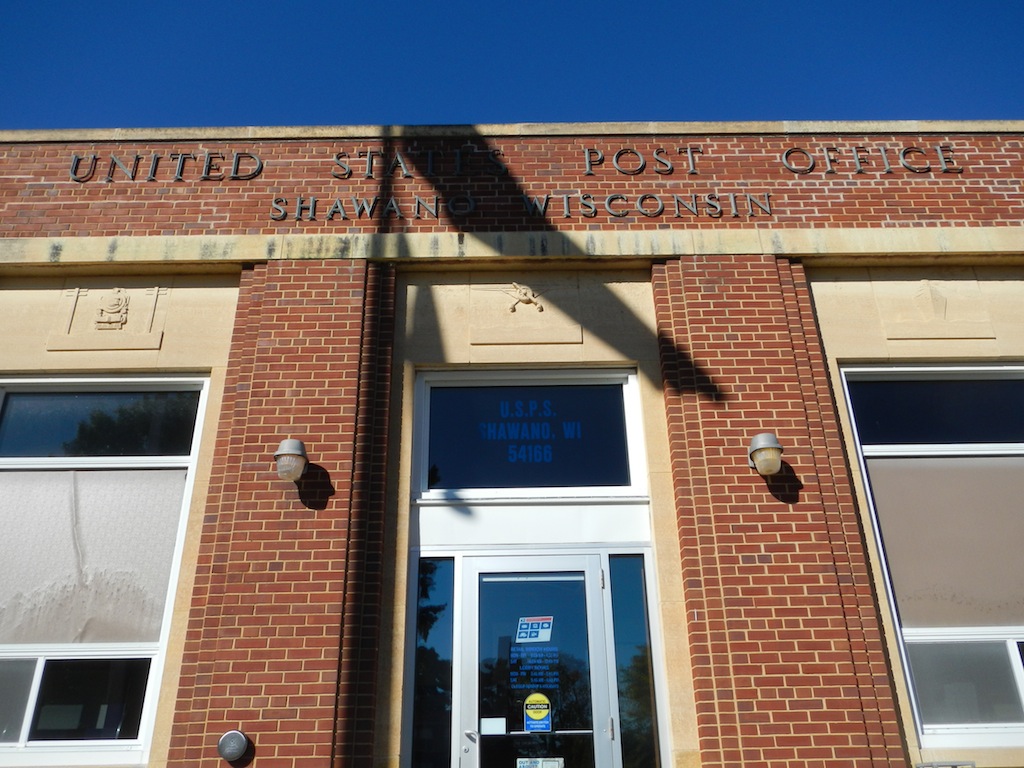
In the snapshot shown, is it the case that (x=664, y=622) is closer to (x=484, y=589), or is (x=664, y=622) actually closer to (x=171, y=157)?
(x=484, y=589)

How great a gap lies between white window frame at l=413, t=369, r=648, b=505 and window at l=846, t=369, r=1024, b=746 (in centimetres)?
172

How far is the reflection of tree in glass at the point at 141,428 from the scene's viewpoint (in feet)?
19.8

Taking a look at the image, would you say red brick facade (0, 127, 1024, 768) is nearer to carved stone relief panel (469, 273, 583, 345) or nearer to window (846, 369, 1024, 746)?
carved stone relief panel (469, 273, 583, 345)

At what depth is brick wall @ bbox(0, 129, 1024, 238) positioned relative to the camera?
667 cm

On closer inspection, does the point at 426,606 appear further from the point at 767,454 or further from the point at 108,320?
the point at 108,320

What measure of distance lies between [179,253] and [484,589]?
142 inches

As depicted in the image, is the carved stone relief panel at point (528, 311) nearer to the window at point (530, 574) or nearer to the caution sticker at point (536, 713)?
the window at point (530, 574)

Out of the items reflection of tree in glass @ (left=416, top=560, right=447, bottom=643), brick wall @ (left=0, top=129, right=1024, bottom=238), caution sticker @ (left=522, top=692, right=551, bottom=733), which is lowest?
caution sticker @ (left=522, top=692, right=551, bottom=733)

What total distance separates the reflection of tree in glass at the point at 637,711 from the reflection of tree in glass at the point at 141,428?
3.59m

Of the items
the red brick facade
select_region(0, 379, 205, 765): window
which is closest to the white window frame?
the red brick facade

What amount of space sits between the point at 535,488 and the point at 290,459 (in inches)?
70.2

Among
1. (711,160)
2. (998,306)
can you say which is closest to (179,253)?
(711,160)

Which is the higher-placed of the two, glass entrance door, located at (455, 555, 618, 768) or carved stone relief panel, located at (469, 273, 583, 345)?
carved stone relief panel, located at (469, 273, 583, 345)

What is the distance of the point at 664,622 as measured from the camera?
5406 millimetres
